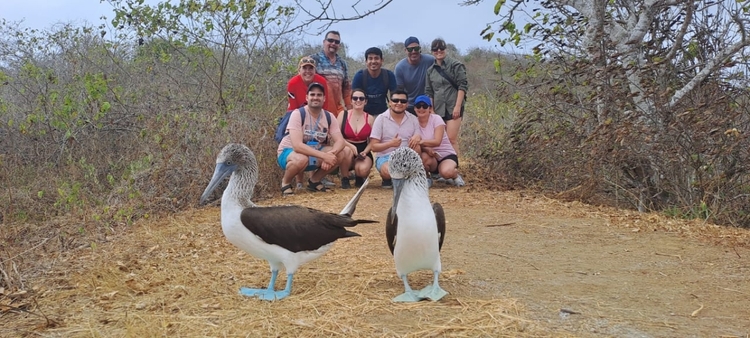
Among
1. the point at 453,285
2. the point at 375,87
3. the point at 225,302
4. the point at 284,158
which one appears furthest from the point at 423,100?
the point at 225,302

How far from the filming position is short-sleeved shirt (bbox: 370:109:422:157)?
8.27 m

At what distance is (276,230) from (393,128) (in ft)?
13.9

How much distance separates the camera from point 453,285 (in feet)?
14.9

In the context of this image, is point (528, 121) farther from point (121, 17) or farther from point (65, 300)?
point (121, 17)

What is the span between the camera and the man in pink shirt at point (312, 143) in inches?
314

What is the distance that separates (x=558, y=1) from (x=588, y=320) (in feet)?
16.7

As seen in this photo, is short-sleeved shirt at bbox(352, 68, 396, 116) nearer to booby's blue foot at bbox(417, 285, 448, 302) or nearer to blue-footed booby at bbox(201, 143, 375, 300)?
blue-footed booby at bbox(201, 143, 375, 300)

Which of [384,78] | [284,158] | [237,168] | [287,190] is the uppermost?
[384,78]

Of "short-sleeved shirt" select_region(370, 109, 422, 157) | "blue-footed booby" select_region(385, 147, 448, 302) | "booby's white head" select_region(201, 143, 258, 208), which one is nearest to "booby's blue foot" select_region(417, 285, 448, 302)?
→ "blue-footed booby" select_region(385, 147, 448, 302)

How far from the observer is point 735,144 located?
6.20 m

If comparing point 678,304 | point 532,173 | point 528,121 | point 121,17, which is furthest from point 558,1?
point 121,17

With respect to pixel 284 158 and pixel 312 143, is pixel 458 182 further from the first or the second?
pixel 284 158

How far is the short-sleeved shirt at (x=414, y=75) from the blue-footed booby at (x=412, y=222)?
4.97m

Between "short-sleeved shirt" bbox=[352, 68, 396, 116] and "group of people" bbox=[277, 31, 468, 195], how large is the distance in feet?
0.04
